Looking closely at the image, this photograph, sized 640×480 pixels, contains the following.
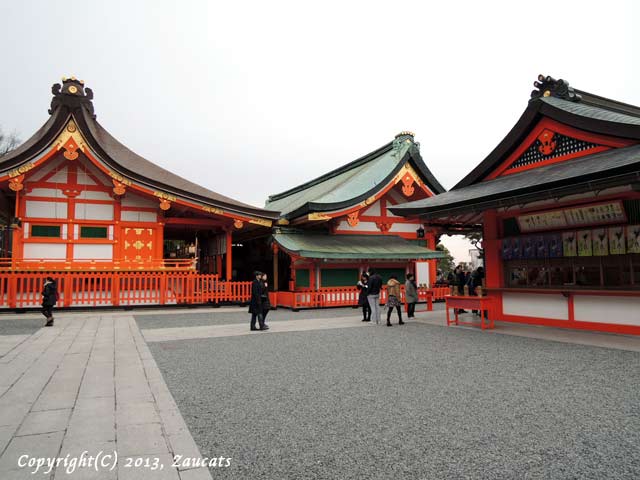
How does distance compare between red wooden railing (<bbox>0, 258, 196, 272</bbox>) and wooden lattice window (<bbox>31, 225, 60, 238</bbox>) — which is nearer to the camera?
red wooden railing (<bbox>0, 258, 196, 272</bbox>)

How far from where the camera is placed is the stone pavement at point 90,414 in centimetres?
335

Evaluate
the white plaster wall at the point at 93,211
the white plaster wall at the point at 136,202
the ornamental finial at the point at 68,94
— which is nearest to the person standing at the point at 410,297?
the white plaster wall at the point at 136,202

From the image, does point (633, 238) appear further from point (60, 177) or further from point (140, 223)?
point (60, 177)

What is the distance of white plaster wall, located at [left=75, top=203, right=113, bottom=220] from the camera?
17.2m

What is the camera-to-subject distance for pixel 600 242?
9703 mm

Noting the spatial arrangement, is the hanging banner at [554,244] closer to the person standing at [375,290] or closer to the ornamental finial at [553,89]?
the ornamental finial at [553,89]

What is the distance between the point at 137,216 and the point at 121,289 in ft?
10.6

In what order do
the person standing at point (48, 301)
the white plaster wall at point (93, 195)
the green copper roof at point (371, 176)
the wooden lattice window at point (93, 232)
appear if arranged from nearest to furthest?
the person standing at point (48, 301)
the wooden lattice window at point (93, 232)
the white plaster wall at point (93, 195)
the green copper roof at point (371, 176)

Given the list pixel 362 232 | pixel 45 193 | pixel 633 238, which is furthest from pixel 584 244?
pixel 45 193

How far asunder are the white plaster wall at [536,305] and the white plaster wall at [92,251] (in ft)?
48.6

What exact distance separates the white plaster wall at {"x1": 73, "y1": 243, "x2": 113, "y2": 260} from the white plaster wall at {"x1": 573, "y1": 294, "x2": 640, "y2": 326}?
1635 cm

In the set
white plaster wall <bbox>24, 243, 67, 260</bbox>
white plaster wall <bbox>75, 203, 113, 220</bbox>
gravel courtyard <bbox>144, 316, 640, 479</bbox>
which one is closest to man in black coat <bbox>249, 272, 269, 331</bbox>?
gravel courtyard <bbox>144, 316, 640, 479</bbox>

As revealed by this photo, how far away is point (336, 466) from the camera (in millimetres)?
3336

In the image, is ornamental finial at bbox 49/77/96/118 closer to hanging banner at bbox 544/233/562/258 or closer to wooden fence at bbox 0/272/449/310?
wooden fence at bbox 0/272/449/310
